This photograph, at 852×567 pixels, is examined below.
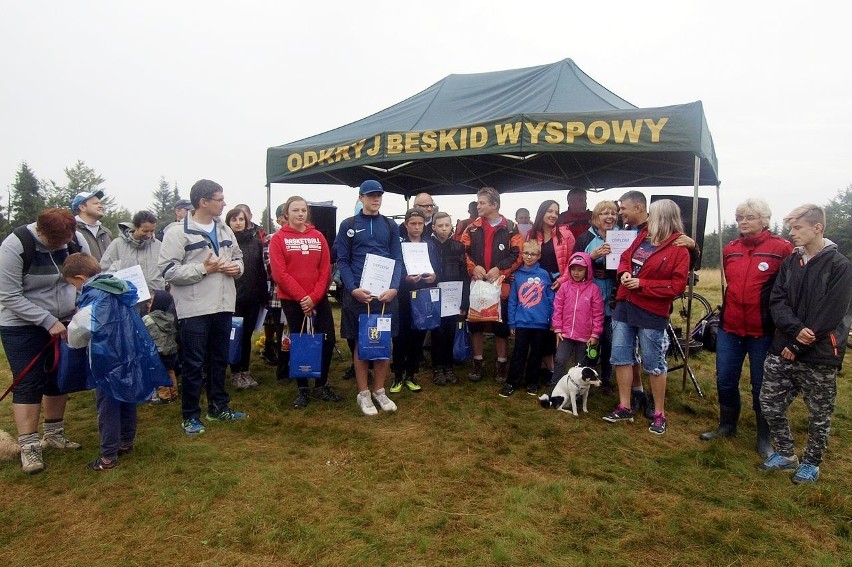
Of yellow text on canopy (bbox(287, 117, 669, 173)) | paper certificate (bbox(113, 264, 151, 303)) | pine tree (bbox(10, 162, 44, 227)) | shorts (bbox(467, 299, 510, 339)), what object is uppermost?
pine tree (bbox(10, 162, 44, 227))

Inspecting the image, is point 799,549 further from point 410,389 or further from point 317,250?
point 317,250

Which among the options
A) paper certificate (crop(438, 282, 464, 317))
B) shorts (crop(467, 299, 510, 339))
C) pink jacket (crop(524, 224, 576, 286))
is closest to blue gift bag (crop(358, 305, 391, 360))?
paper certificate (crop(438, 282, 464, 317))

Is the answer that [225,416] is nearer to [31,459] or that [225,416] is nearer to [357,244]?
[31,459]

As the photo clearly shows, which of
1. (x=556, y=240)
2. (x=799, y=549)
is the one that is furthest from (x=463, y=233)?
(x=799, y=549)

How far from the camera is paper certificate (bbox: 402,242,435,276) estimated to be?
4539 mm

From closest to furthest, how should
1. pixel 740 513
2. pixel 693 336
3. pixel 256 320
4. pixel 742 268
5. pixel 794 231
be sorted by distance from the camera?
pixel 740 513
pixel 794 231
pixel 742 268
pixel 256 320
pixel 693 336

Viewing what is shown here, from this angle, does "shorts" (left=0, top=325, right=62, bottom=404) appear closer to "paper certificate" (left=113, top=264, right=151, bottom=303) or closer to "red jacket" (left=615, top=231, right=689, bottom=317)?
"paper certificate" (left=113, top=264, right=151, bottom=303)

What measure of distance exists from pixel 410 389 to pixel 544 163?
165 inches

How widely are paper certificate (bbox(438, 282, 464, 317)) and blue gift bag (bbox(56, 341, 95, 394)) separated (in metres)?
2.99

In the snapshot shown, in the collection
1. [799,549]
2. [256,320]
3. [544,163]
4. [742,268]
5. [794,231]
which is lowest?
[799,549]

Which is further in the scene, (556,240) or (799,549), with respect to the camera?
(556,240)

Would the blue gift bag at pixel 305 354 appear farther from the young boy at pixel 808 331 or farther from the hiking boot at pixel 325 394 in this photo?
the young boy at pixel 808 331

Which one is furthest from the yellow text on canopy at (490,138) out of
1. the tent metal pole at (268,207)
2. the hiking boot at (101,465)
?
the hiking boot at (101,465)

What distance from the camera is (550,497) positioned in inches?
110
